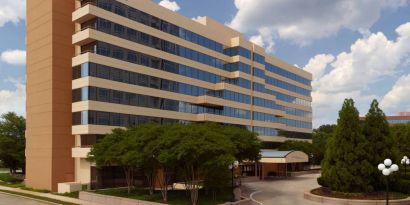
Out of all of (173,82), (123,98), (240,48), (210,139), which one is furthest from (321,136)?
(210,139)

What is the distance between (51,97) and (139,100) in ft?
37.4

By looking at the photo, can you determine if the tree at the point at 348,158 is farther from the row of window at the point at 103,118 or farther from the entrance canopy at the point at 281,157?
the row of window at the point at 103,118

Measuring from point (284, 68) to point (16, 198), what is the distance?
68475mm

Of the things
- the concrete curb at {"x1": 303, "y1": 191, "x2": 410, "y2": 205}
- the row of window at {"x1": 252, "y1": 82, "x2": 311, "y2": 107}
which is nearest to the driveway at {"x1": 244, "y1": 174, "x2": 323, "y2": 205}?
the concrete curb at {"x1": 303, "y1": 191, "x2": 410, "y2": 205}

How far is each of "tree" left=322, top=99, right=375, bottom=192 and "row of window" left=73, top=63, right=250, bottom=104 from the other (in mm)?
26809

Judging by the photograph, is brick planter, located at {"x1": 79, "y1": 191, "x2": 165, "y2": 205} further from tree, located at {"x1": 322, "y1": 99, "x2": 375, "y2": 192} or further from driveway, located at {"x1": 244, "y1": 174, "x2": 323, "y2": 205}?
tree, located at {"x1": 322, "y1": 99, "x2": 375, "y2": 192}

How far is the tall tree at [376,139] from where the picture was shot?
4178cm

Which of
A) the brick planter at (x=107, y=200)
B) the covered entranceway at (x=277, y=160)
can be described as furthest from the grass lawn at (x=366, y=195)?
the covered entranceway at (x=277, y=160)

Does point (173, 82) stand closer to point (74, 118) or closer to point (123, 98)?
point (123, 98)

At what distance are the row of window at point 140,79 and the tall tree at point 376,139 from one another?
2928 cm

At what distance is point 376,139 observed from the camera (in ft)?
141

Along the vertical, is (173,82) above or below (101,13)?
below

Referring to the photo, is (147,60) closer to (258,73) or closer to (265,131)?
(258,73)

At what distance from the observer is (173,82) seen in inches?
2489
